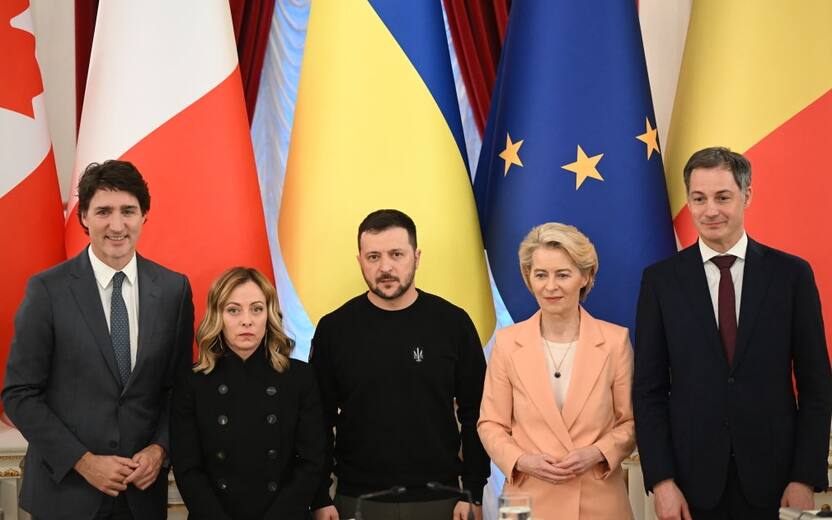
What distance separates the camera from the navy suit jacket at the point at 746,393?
2525 millimetres

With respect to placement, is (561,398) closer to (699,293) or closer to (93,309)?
(699,293)

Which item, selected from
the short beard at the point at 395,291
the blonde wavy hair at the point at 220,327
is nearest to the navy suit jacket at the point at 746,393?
the short beard at the point at 395,291

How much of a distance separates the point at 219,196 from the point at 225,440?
93 cm

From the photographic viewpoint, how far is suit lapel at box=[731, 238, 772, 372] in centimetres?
254

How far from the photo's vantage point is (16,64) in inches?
130

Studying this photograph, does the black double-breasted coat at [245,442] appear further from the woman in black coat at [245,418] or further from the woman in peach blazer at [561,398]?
the woman in peach blazer at [561,398]

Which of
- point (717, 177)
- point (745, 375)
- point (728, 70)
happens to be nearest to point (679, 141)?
point (728, 70)

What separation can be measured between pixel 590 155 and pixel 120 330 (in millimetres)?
1680

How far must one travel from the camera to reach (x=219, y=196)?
3.22 meters

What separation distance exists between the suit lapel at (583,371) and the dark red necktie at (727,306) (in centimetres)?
32

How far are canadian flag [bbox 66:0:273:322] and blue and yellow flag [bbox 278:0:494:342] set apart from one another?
18 centimetres

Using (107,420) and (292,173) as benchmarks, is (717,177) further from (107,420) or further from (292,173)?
(107,420)

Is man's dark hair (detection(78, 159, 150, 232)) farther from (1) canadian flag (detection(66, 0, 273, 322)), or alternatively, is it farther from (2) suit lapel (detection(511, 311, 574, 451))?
(2) suit lapel (detection(511, 311, 574, 451))

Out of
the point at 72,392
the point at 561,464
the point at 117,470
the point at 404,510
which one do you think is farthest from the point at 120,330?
the point at 561,464
